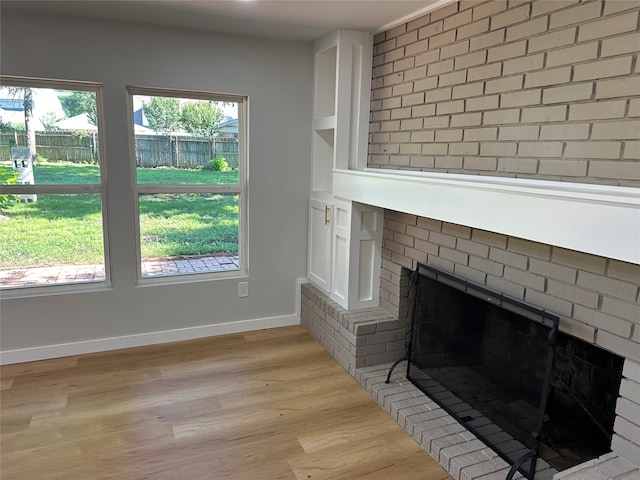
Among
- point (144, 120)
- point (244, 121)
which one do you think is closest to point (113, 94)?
point (144, 120)

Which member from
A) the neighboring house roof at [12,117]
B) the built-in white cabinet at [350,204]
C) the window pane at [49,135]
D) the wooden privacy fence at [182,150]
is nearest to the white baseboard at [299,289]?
the built-in white cabinet at [350,204]

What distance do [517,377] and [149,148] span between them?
280 cm

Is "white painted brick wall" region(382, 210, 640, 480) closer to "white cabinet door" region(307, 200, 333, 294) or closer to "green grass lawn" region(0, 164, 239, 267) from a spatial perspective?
"white cabinet door" region(307, 200, 333, 294)

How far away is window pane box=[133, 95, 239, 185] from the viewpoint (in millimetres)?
3191

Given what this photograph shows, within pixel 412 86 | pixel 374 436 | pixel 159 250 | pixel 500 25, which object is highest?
pixel 500 25

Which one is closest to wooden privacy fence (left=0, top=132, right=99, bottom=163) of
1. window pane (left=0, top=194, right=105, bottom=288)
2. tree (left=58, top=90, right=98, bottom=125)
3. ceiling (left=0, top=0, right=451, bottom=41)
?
tree (left=58, top=90, right=98, bottom=125)

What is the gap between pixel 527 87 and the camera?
1904 millimetres

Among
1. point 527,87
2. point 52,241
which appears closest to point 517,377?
point 527,87

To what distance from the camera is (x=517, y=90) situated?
6.40 feet

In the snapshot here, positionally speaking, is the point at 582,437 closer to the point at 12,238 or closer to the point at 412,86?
the point at 412,86

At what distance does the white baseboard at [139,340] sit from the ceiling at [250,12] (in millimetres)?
2201

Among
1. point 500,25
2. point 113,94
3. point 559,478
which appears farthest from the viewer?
point 113,94

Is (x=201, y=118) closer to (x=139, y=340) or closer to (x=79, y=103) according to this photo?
(x=79, y=103)

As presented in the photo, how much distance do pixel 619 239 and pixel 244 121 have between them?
8.97ft
